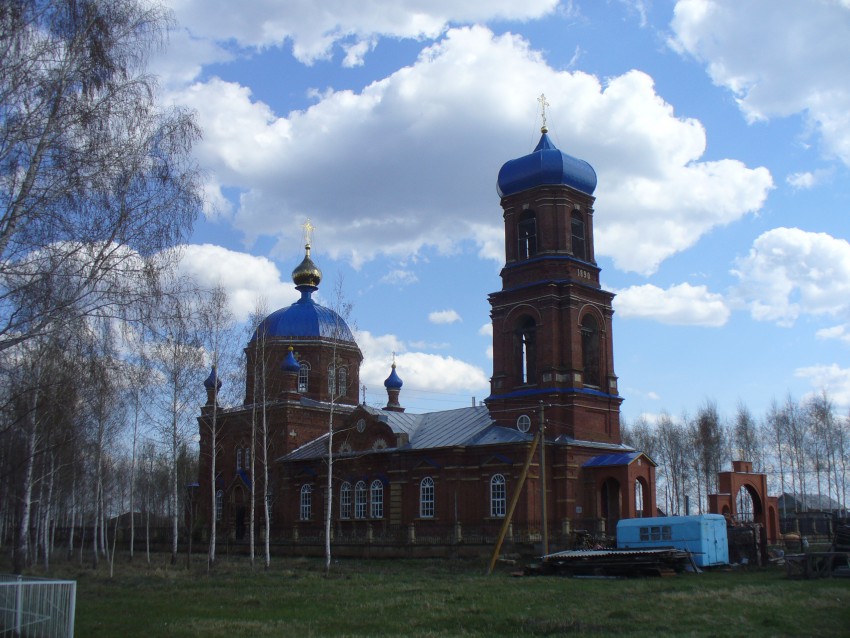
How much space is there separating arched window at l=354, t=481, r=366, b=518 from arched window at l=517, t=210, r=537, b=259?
503 inches

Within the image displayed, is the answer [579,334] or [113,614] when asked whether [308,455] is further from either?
[113,614]

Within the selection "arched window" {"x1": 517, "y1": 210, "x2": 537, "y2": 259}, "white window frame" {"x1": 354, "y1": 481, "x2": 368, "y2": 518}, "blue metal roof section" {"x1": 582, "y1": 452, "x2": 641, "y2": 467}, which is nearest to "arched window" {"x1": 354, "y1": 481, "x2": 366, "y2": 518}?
"white window frame" {"x1": 354, "y1": 481, "x2": 368, "y2": 518}

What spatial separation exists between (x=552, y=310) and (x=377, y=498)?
11754mm

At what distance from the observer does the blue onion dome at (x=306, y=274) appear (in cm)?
5019

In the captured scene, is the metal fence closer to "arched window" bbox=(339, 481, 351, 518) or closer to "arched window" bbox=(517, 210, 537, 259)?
"arched window" bbox=(517, 210, 537, 259)

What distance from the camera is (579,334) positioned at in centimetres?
3559

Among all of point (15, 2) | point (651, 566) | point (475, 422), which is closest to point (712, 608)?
point (651, 566)

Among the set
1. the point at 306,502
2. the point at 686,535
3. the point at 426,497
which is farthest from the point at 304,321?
the point at 686,535

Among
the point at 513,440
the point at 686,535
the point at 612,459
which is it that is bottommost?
the point at 686,535

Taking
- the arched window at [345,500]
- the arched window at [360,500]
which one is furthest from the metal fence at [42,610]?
the arched window at [345,500]

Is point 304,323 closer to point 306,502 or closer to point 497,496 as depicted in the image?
point 306,502

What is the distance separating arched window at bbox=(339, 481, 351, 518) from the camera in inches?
1576

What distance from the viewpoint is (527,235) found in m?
37.3

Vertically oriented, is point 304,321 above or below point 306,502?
above
